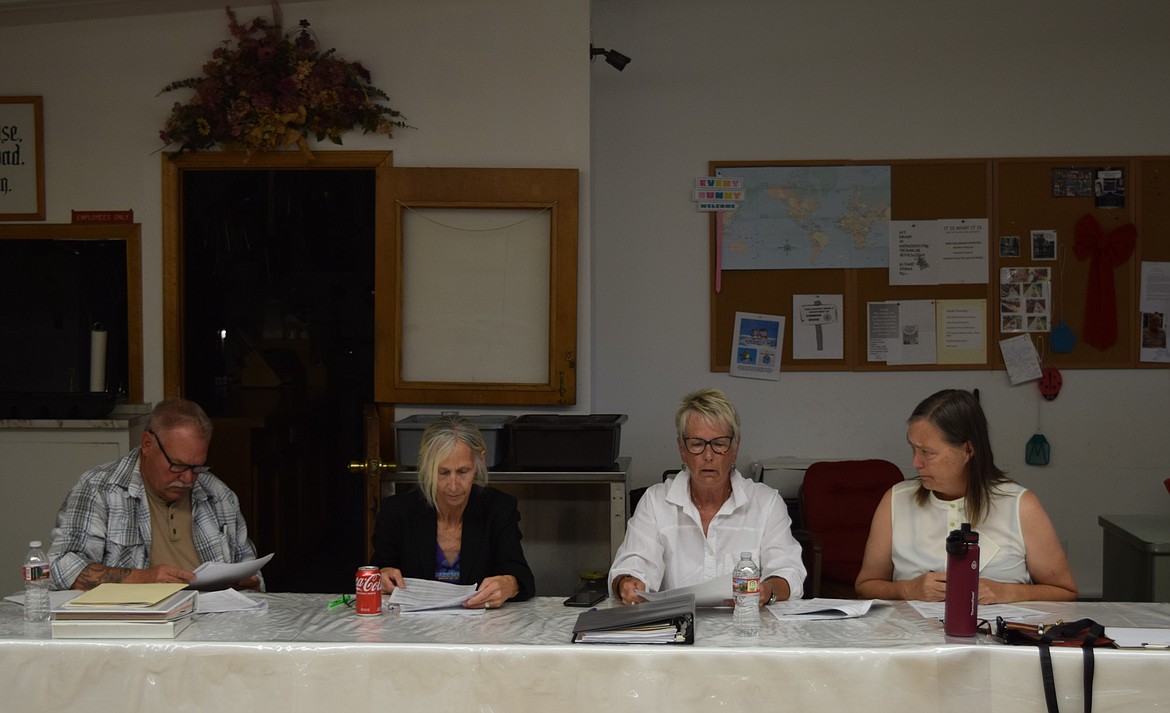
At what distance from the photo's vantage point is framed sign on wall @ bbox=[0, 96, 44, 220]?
195 inches

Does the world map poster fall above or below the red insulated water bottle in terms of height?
above

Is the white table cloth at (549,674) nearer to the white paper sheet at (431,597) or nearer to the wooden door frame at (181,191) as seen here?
the white paper sheet at (431,597)

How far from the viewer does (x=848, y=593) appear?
178 inches

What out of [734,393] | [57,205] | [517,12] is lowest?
[734,393]

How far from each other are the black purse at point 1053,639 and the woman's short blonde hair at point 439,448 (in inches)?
62.2

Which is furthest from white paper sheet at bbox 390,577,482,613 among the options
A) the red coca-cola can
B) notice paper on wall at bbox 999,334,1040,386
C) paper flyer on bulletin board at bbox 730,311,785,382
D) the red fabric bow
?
the red fabric bow

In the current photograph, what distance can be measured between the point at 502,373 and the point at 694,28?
7.16 feet

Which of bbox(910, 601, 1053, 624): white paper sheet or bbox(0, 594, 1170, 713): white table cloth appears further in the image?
bbox(910, 601, 1053, 624): white paper sheet

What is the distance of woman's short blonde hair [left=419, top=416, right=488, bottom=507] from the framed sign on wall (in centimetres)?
275

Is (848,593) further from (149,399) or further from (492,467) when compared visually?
(149,399)

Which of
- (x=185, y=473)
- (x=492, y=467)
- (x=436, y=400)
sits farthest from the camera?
(x=436, y=400)

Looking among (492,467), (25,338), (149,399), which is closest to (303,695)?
(492,467)

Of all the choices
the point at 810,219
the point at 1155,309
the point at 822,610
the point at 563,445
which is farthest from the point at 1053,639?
the point at 1155,309

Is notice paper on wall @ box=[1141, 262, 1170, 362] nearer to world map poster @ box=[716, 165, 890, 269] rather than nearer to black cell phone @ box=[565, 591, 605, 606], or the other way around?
world map poster @ box=[716, 165, 890, 269]
